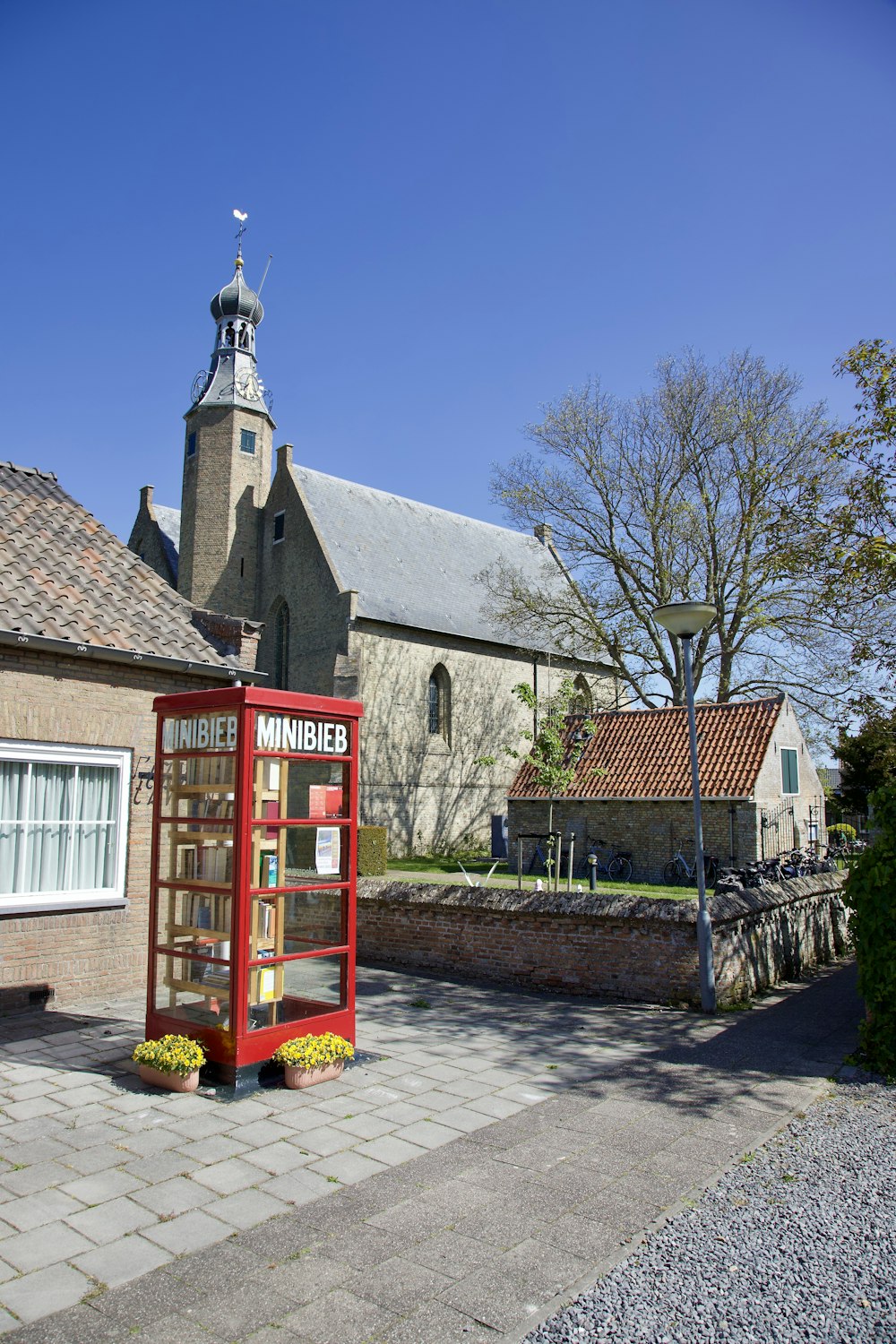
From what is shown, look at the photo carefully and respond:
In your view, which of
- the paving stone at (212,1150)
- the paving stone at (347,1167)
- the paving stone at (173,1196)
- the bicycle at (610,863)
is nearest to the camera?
the paving stone at (173,1196)

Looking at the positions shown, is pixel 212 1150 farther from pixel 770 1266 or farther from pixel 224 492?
pixel 224 492

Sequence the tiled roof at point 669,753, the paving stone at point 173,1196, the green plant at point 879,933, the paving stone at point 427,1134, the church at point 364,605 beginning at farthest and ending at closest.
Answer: the church at point 364,605, the tiled roof at point 669,753, the green plant at point 879,933, the paving stone at point 427,1134, the paving stone at point 173,1196

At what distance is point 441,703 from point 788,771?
12.6 meters

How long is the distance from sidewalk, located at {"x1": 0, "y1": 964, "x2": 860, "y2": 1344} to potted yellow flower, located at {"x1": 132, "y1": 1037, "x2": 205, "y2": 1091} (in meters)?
0.14

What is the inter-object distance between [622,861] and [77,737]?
16819 millimetres

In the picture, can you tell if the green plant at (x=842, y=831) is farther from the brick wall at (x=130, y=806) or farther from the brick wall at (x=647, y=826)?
the brick wall at (x=130, y=806)

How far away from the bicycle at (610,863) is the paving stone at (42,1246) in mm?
19320

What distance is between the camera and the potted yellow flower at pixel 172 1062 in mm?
6266

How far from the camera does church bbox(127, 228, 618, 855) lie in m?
28.7

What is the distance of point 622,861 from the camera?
2294 cm

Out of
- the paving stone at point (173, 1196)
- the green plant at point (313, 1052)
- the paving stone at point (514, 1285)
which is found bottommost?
the paving stone at point (514, 1285)

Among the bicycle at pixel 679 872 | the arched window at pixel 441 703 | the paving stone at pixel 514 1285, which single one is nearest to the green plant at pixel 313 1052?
the paving stone at pixel 514 1285

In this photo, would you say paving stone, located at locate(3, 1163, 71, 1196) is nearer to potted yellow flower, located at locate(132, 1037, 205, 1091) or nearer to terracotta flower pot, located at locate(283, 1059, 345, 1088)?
potted yellow flower, located at locate(132, 1037, 205, 1091)

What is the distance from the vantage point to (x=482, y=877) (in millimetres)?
22125
